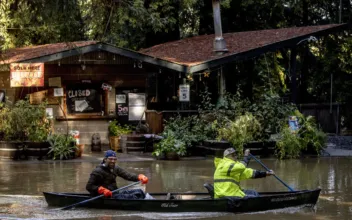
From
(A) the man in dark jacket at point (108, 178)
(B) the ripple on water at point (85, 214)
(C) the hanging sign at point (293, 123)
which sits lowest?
(B) the ripple on water at point (85, 214)

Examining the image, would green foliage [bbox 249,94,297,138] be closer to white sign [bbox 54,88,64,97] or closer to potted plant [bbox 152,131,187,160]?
potted plant [bbox 152,131,187,160]

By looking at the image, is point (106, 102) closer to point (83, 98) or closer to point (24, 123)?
point (83, 98)

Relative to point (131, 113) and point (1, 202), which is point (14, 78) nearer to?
point (131, 113)

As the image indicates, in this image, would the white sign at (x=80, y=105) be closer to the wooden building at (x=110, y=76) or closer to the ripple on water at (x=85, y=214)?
the wooden building at (x=110, y=76)

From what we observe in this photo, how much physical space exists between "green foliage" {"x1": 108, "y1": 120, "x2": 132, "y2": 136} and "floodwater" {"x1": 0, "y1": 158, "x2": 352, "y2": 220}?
3.69 meters

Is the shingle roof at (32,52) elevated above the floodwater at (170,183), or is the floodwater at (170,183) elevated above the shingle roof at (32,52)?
the shingle roof at (32,52)

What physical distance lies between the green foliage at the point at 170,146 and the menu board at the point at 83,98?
13.2ft

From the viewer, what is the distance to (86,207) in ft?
44.9

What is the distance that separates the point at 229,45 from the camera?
26.2 metres

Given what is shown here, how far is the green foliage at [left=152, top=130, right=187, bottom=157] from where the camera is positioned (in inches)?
869

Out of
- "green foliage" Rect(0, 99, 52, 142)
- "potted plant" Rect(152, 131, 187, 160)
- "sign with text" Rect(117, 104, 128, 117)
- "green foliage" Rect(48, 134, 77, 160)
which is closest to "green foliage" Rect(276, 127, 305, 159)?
"potted plant" Rect(152, 131, 187, 160)

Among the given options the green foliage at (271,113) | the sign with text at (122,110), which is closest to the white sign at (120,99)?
the sign with text at (122,110)

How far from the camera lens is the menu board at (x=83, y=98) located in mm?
25078

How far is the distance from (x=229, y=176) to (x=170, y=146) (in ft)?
29.9
